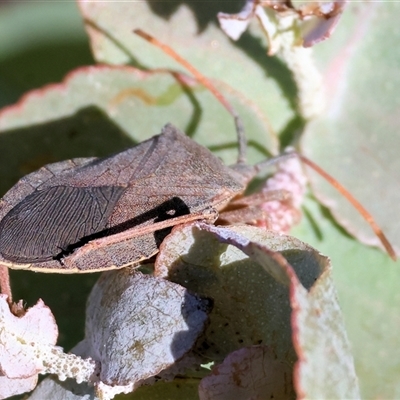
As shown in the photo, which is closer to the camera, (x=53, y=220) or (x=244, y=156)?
(x=53, y=220)

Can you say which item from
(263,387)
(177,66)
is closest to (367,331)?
(263,387)

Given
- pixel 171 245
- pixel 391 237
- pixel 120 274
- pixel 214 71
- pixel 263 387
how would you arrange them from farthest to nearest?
pixel 214 71 → pixel 391 237 → pixel 120 274 → pixel 171 245 → pixel 263 387

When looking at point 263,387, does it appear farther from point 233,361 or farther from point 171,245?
point 171,245

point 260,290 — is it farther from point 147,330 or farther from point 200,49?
point 200,49

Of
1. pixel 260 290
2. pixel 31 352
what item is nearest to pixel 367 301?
pixel 260 290

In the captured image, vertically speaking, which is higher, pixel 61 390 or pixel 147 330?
pixel 147 330

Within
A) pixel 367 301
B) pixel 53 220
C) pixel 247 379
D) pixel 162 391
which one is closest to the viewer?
pixel 247 379

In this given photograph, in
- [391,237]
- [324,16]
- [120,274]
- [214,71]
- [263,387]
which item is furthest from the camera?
[214,71]
